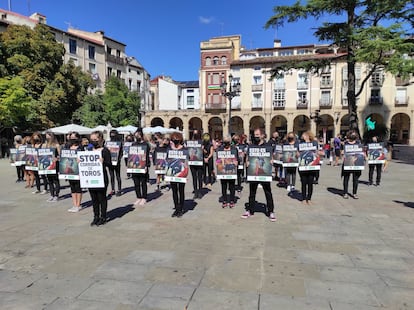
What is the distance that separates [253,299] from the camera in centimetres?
317


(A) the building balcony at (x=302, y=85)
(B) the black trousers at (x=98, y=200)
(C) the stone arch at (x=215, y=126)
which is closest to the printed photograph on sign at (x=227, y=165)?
(B) the black trousers at (x=98, y=200)

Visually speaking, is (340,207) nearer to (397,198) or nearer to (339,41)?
(397,198)

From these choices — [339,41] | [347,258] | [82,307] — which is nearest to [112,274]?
[82,307]

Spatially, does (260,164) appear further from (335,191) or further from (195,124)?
(195,124)

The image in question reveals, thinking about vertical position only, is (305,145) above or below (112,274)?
above

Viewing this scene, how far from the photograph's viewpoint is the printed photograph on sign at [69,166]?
6961 mm

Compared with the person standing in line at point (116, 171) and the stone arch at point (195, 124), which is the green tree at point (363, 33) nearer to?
the person standing in line at point (116, 171)

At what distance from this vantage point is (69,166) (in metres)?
6.98

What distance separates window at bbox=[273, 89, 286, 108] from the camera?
4600cm

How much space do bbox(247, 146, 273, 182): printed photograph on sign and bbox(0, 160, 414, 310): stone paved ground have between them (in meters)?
0.92

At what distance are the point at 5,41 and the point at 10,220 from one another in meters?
29.1

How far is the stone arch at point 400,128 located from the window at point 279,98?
16.8 meters

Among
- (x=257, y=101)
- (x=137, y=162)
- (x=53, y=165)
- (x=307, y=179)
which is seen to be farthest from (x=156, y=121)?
(x=307, y=179)

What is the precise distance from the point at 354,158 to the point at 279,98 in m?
39.4
